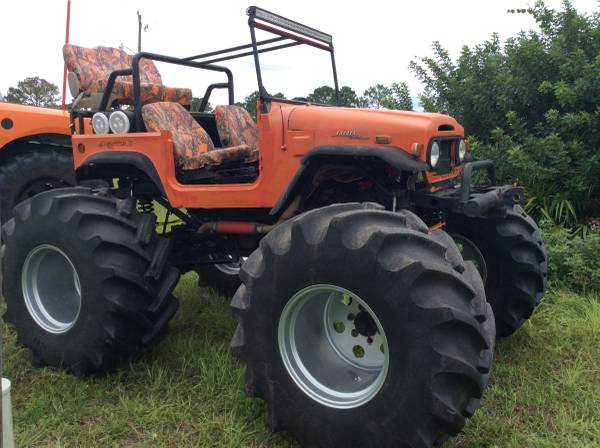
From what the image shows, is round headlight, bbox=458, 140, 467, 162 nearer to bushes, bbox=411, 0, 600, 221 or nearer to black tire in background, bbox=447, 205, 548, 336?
black tire in background, bbox=447, 205, 548, 336

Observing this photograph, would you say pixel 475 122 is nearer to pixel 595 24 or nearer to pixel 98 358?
pixel 595 24

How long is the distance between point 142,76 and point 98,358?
7.69ft

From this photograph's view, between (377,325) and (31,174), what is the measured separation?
4537mm

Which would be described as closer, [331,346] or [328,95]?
[331,346]

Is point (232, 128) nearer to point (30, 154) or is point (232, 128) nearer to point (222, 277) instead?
point (222, 277)

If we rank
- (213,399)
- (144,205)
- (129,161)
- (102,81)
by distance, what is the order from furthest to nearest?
1. (102,81)
2. (144,205)
3. (129,161)
4. (213,399)

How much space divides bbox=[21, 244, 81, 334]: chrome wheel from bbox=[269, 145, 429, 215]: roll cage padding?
4.97 feet

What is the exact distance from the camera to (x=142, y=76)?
4355 millimetres

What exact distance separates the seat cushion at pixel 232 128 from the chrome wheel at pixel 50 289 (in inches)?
58.8

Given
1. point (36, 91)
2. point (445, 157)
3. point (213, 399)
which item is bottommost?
point (213, 399)

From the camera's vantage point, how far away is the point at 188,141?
12.4ft

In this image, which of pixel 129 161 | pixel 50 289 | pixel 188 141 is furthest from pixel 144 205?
pixel 50 289

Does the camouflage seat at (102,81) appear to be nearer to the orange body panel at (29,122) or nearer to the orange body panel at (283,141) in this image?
the orange body panel at (283,141)

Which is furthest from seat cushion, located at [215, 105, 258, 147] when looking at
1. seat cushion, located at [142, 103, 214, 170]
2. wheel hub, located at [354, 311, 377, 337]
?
wheel hub, located at [354, 311, 377, 337]
